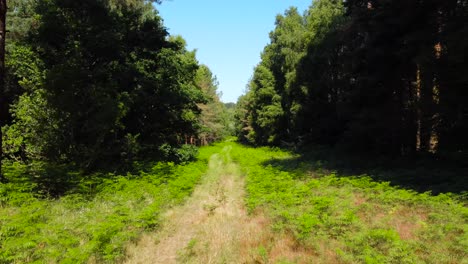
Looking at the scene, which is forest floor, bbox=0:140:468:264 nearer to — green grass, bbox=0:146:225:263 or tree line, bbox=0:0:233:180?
green grass, bbox=0:146:225:263

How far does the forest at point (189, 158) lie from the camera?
21.6 ft

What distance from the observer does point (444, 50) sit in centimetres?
1376

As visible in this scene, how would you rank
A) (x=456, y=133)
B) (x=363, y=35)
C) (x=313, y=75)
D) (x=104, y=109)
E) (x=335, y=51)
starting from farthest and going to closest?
(x=313, y=75) < (x=335, y=51) < (x=363, y=35) < (x=104, y=109) < (x=456, y=133)

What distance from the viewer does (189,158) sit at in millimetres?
23812

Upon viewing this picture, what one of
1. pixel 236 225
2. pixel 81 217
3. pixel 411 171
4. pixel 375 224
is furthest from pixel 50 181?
pixel 411 171

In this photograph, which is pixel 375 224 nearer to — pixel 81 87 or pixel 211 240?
pixel 211 240

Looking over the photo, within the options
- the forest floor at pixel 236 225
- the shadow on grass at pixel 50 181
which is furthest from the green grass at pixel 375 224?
the shadow on grass at pixel 50 181

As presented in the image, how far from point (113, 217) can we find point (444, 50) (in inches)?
566

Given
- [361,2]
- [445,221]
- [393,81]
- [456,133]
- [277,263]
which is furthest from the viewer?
[361,2]

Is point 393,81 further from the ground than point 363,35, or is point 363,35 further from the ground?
point 363,35

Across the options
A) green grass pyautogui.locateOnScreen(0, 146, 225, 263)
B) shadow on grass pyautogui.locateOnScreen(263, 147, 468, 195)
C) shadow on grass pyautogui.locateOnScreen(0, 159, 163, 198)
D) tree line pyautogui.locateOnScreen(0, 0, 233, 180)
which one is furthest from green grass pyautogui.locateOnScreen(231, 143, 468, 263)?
tree line pyautogui.locateOnScreen(0, 0, 233, 180)

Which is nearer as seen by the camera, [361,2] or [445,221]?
[445,221]

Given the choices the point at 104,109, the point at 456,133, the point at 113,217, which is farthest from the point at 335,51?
the point at 113,217

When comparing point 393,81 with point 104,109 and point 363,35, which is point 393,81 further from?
point 104,109
